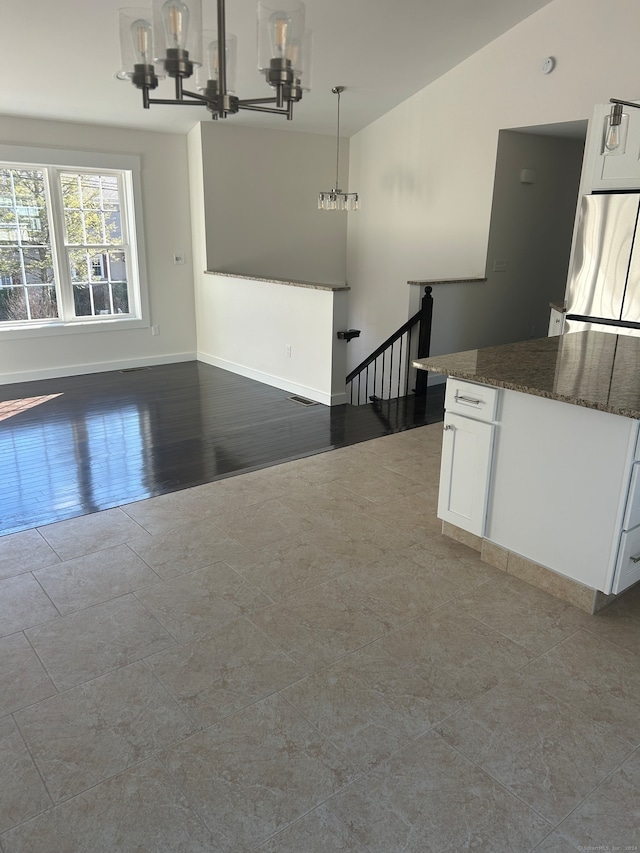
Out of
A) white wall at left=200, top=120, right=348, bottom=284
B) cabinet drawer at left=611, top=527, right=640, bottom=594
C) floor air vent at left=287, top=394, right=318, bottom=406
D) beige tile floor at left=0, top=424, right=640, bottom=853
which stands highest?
white wall at left=200, top=120, right=348, bottom=284

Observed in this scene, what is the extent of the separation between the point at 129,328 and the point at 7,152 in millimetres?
1971

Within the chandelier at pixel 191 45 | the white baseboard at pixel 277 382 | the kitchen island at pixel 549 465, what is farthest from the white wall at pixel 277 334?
the chandelier at pixel 191 45

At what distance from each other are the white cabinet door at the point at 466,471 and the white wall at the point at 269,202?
15.0 feet

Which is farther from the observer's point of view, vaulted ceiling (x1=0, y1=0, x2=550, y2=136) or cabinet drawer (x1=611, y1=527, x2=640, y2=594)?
vaulted ceiling (x1=0, y1=0, x2=550, y2=136)

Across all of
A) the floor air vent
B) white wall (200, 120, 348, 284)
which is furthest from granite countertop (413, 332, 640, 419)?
white wall (200, 120, 348, 284)

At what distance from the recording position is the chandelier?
7.02ft

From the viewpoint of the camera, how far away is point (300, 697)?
205cm

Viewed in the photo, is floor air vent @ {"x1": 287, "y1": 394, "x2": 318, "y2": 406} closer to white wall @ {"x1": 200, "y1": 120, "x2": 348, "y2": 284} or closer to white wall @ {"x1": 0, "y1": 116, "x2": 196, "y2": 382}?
white wall @ {"x1": 200, "y1": 120, "x2": 348, "y2": 284}

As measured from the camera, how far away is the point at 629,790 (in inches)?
67.7

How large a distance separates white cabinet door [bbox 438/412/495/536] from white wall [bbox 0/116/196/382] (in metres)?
4.75

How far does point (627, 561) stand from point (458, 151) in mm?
5036

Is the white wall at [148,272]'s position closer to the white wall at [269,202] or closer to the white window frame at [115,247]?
the white window frame at [115,247]

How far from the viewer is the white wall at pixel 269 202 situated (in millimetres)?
6492

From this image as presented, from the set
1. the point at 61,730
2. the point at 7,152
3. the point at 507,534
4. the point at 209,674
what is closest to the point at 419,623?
the point at 507,534
